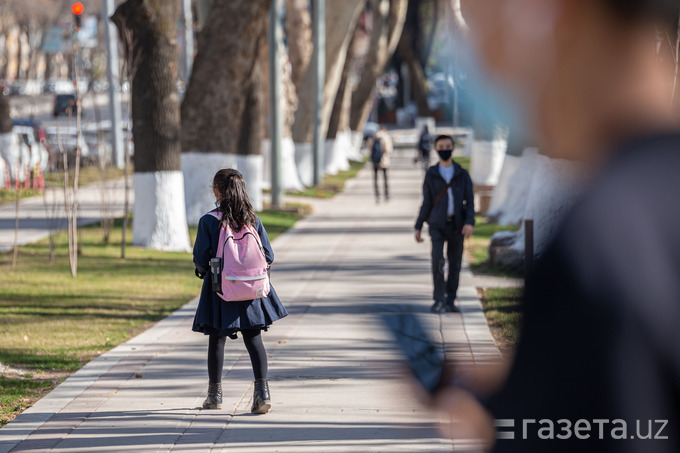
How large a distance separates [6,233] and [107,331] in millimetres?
8126

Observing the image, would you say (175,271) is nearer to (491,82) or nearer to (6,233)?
(6,233)

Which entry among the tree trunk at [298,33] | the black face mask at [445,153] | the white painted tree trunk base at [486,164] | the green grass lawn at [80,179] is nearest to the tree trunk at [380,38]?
the tree trunk at [298,33]

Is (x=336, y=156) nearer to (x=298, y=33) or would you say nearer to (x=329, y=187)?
(x=298, y=33)

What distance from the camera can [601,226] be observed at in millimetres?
1302

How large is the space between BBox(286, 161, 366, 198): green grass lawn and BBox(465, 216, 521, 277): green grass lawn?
6.50 metres

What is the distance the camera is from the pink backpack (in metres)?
6.06

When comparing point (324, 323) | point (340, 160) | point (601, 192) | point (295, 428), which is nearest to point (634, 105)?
point (601, 192)

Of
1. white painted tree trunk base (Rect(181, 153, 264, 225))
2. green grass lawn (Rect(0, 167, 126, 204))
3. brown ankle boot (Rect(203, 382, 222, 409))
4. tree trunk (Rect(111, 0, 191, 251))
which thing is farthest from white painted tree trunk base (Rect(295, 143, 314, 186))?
brown ankle boot (Rect(203, 382, 222, 409))

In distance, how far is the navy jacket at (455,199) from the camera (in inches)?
390

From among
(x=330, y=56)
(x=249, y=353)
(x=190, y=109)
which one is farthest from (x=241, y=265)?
(x=330, y=56)

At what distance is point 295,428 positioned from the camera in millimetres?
6016

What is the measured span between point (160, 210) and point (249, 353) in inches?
332

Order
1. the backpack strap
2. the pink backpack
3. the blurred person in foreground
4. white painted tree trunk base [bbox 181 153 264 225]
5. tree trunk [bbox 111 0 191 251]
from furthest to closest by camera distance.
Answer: white painted tree trunk base [bbox 181 153 264 225]
tree trunk [bbox 111 0 191 251]
the backpack strap
the pink backpack
the blurred person in foreground

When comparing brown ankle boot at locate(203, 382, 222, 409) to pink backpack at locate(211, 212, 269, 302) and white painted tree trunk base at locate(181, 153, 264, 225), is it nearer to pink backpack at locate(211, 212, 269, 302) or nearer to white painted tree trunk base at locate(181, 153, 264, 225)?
pink backpack at locate(211, 212, 269, 302)
